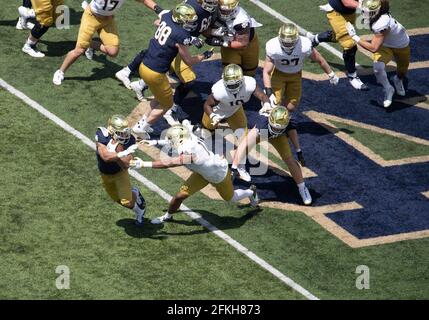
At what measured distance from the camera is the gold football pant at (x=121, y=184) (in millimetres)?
16406

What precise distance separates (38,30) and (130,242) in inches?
208

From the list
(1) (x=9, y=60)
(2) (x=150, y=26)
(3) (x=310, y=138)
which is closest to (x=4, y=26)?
(1) (x=9, y=60)

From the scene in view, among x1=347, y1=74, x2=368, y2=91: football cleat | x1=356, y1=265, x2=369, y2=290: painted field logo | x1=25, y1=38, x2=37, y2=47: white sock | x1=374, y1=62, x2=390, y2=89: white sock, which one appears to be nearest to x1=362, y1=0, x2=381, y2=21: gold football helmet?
x1=374, y1=62, x2=390, y2=89: white sock

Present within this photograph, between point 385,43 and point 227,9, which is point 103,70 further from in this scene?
point 385,43

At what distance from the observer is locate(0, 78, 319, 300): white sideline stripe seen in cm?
1595

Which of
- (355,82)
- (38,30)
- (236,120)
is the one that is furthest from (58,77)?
(355,82)

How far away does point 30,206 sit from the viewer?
56.0 ft

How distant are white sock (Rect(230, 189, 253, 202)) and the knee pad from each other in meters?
5.16

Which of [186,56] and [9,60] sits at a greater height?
[186,56]

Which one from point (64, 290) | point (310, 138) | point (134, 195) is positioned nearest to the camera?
point (64, 290)

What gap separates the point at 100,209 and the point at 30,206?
97cm

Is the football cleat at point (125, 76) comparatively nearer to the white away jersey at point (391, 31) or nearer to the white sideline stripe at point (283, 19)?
the white sideline stripe at point (283, 19)

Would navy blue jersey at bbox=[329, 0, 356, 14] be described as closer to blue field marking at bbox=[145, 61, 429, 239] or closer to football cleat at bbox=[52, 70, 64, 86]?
blue field marking at bbox=[145, 61, 429, 239]

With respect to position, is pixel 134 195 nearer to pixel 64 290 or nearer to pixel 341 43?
pixel 64 290
